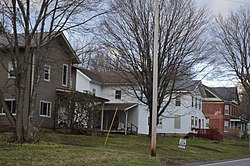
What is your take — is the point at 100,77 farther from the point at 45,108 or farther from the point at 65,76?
the point at 45,108

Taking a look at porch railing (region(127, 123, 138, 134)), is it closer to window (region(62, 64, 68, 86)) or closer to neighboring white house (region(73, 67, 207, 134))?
neighboring white house (region(73, 67, 207, 134))

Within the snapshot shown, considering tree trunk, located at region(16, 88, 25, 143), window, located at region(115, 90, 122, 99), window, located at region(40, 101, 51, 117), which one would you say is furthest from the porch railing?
tree trunk, located at region(16, 88, 25, 143)

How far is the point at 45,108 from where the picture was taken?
3569 cm

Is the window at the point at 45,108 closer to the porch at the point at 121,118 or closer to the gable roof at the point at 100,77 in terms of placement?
the gable roof at the point at 100,77

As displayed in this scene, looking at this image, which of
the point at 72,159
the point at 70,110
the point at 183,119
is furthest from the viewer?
the point at 183,119

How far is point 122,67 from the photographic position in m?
31.4

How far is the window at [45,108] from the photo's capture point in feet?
115

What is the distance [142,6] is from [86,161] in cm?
1545

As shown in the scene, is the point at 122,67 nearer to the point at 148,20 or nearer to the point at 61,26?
the point at 148,20

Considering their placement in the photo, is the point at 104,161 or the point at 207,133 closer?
the point at 104,161

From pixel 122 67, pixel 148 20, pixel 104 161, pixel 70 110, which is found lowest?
pixel 104 161

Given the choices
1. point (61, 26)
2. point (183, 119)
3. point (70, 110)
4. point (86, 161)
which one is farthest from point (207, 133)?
point (86, 161)

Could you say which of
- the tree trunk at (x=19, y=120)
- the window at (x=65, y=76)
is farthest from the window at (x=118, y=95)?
the tree trunk at (x=19, y=120)

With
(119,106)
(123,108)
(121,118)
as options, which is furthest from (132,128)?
(123,108)
